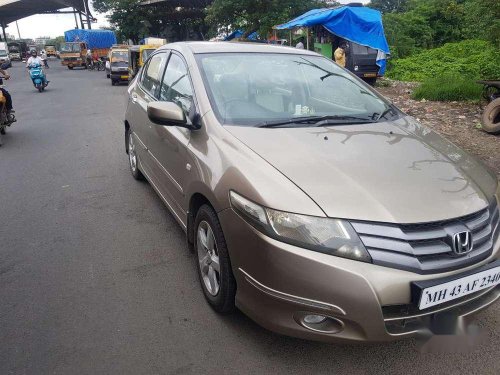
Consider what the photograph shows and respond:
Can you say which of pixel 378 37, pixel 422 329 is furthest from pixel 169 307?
pixel 378 37

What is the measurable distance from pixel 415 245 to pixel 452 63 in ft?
56.6

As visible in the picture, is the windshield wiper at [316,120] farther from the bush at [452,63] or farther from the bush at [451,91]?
the bush at [452,63]

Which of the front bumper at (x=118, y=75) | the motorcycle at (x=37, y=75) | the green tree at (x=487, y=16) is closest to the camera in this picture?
the green tree at (x=487, y=16)

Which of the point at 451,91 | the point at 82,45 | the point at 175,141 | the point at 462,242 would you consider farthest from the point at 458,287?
the point at 82,45

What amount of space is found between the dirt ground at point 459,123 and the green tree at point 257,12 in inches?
564

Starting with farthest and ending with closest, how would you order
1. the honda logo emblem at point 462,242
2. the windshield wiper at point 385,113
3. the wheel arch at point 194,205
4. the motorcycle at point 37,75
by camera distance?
the motorcycle at point 37,75 → the windshield wiper at point 385,113 → the wheel arch at point 194,205 → the honda logo emblem at point 462,242

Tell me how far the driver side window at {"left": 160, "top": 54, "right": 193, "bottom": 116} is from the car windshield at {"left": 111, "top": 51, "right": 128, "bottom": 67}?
1883 centimetres

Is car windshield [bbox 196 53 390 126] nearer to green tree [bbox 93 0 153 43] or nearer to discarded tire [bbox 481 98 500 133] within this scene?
discarded tire [bbox 481 98 500 133]

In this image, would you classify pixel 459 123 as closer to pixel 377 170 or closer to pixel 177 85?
pixel 177 85

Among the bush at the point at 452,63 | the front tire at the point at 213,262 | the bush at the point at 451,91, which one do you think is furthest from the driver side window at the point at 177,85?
the bush at the point at 452,63

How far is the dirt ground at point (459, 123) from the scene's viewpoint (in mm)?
6492

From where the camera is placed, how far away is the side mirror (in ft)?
9.82

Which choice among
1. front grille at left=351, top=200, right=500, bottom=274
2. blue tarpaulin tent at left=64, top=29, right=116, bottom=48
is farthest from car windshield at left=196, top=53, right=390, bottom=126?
blue tarpaulin tent at left=64, top=29, right=116, bottom=48

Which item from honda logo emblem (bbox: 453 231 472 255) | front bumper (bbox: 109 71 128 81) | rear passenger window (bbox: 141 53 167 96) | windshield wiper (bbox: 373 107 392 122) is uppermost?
rear passenger window (bbox: 141 53 167 96)
